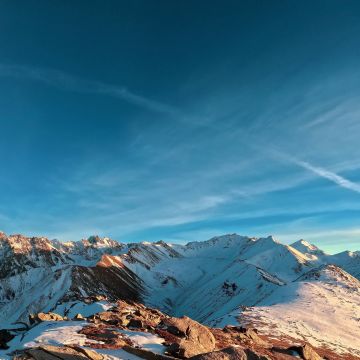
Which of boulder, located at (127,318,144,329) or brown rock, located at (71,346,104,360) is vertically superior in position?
boulder, located at (127,318,144,329)

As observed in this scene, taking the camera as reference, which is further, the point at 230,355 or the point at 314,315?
the point at 314,315

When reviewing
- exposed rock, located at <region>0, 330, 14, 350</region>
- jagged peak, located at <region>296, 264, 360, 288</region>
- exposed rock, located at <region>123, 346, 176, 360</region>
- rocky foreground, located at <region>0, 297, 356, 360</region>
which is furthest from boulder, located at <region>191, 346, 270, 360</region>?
jagged peak, located at <region>296, 264, 360, 288</region>

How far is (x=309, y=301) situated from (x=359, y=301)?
20.4 m

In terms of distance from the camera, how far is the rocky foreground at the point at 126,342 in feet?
75.1

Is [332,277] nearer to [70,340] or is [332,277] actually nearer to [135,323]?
[135,323]

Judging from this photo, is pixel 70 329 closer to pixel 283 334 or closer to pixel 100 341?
pixel 100 341

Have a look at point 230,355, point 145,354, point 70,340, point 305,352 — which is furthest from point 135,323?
point 305,352

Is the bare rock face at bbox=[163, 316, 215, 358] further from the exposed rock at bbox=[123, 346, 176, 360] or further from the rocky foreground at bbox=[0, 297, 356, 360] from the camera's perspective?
the exposed rock at bbox=[123, 346, 176, 360]

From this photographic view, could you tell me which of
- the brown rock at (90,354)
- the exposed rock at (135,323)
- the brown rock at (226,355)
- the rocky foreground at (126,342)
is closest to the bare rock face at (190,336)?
the rocky foreground at (126,342)

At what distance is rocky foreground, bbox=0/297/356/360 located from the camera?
22891 millimetres

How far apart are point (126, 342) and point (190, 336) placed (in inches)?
241

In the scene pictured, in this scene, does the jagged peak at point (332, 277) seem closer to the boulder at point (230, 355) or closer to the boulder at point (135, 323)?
the boulder at point (135, 323)

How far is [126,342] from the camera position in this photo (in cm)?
2755

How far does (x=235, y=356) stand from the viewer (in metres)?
23.8
